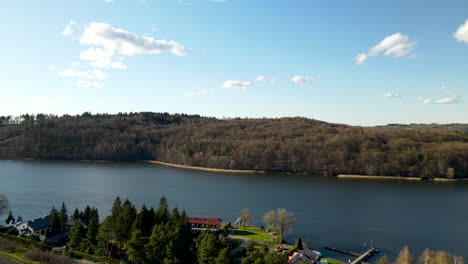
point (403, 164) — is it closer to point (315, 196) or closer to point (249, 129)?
point (315, 196)

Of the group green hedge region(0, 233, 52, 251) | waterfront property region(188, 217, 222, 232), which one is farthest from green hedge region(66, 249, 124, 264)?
waterfront property region(188, 217, 222, 232)

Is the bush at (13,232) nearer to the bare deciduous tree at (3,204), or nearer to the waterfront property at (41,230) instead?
the waterfront property at (41,230)

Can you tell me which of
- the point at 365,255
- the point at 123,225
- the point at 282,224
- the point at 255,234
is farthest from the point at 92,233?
the point at 365,255

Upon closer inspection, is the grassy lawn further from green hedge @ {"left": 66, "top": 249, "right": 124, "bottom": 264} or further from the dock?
green hedge @ {"left": 66, "top": 249, "right": 124, "bottom": 264}

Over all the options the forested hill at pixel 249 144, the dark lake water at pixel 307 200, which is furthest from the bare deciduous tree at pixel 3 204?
the forested hill at pixel 249 144

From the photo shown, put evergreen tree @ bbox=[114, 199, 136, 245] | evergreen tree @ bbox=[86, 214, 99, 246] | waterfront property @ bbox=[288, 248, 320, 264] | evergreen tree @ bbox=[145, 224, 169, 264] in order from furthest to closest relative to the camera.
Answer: evergreen tree @ bbox=[86, 214, 99, 246]
evergreen tree @ bbox=[114, 199, 136, 245]
waterfront property @ bbox=[288, 248, 320, 264]
evergreen tree @ bbox=[145, 224, 169, 264]

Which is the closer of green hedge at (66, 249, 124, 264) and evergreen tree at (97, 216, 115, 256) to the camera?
green hedge at (66, 249, 124, 264)

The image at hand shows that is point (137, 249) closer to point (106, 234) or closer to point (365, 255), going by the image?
point (106, 234)
